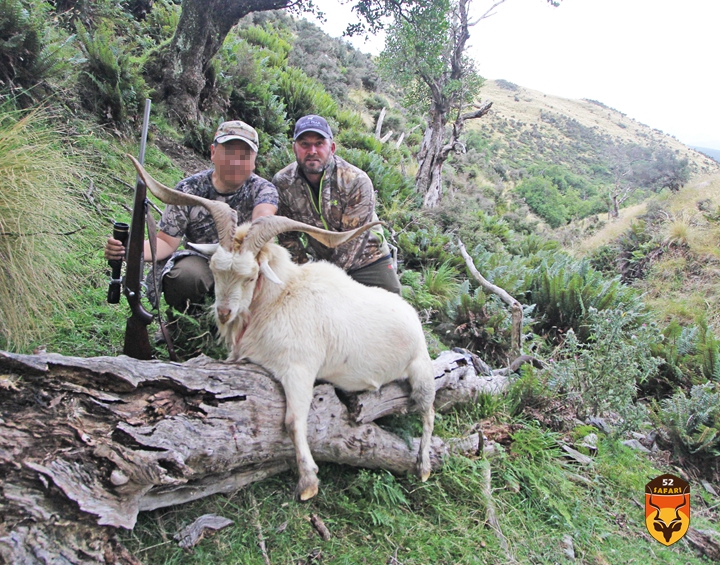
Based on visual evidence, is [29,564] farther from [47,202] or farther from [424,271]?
[424,271]

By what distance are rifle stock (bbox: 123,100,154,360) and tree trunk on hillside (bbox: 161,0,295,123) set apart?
23.8 feet

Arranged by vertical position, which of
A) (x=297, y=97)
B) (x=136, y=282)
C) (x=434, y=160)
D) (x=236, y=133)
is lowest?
(x=136, y=282)

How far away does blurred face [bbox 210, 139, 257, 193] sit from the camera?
375 centimetres

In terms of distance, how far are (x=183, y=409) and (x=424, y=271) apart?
7352 mm

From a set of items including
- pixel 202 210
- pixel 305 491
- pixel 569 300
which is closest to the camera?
pixel 305 491

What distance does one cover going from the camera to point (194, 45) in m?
9.04

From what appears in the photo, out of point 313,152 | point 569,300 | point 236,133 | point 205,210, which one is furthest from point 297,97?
point 205,210

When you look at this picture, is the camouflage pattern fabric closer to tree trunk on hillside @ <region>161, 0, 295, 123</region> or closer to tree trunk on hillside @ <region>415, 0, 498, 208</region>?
tree trunk on hillside @ <region>161, 0, 295, 123</region>

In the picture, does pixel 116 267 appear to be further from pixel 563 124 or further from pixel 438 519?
pixel 563 124

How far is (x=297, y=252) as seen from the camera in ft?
15.9

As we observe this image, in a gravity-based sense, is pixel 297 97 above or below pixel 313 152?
above

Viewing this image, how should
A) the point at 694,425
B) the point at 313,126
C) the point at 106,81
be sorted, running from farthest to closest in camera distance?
the point at 106,81
the point at 694,425
the point at 313,126

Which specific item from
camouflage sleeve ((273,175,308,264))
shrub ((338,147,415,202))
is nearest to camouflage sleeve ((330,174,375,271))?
camouflage sleeve ((273,175,308,264))

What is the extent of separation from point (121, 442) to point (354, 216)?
320 centimetres
